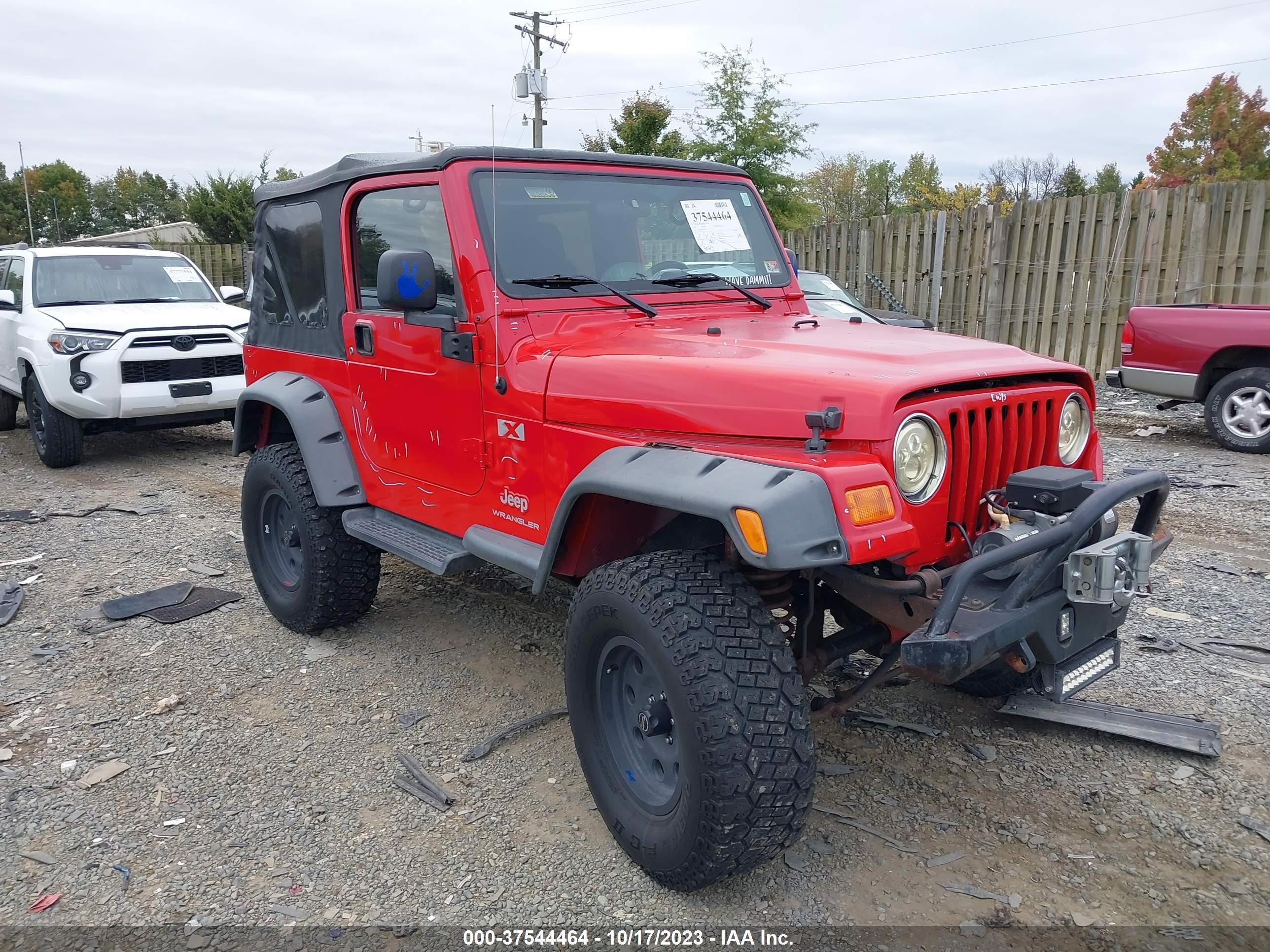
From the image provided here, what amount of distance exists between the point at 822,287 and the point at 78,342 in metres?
6.88

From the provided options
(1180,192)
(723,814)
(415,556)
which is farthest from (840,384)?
(1180,192)

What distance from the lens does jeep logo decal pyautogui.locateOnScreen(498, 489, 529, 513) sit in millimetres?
3141

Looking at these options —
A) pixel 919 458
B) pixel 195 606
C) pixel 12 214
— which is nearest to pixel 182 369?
pixel 195 606

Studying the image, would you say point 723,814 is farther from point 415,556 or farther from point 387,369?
point 387,369

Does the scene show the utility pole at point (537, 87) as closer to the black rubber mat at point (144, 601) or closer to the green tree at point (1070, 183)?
the black rubber mat at point (144, 601)

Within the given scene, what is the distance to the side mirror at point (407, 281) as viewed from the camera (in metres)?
3.10

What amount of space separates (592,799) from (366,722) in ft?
3.49

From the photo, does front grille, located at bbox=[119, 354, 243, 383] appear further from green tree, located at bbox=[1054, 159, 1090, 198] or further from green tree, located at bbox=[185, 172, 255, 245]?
green tree, located at bbox=[1054, 159, 1090, 198]

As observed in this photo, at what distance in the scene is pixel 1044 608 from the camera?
2322 mm

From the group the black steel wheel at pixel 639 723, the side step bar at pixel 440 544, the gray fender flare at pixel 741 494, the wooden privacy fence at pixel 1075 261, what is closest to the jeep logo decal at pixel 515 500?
the side step bar at pixel 440 544

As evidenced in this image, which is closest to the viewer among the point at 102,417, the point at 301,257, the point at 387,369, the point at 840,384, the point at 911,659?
the point at 911,659

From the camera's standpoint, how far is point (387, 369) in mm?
3691

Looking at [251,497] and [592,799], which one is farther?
[251,497]

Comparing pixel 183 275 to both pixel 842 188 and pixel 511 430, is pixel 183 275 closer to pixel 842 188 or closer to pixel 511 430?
pixel 511 430
